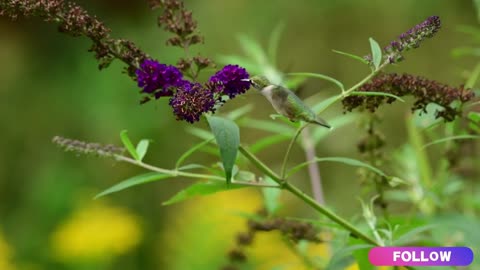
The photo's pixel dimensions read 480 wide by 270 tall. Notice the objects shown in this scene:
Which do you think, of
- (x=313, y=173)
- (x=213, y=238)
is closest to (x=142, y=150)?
(x=313, y=173)

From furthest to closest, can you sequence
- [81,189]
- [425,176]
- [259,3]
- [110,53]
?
[259,3] < [81,189] < [425,176] < [110,53]

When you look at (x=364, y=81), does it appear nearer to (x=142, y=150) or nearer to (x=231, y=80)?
(x=231, y=80)

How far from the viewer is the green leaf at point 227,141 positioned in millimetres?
586

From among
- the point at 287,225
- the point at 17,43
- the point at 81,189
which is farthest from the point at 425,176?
the point at 17,43

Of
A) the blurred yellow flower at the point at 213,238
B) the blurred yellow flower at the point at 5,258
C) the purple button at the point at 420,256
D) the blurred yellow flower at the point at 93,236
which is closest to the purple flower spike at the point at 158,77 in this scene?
the purple button at the point at 420,256

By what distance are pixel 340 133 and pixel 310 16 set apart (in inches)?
32.6

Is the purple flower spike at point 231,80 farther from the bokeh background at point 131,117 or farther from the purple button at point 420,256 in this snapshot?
the bokeh background at point 131,117

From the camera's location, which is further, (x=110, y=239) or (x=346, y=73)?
(x=346, y=73)

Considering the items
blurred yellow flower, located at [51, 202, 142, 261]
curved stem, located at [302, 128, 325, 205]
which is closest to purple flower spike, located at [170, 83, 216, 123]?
curved stem, located at [302, 128, 325, 205]

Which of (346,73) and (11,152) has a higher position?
(346,73)

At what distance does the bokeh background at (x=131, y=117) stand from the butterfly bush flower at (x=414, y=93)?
5.50 ft

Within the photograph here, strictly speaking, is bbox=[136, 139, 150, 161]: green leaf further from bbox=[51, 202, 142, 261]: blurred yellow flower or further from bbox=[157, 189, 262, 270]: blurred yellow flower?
bbox=[51, 202, 142, 261]: blurred yellow flower

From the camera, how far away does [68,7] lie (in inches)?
27.5

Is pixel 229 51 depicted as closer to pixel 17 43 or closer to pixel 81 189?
pixel 81 189
